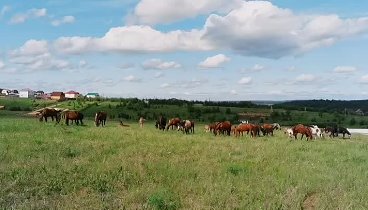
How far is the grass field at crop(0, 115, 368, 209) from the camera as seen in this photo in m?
12.8

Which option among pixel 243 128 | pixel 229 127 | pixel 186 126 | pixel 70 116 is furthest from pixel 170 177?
pixel 70 116

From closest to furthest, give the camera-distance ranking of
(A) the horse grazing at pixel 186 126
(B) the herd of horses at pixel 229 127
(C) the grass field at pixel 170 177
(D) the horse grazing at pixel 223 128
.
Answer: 1. (C) the grass field at pixel 170 177
2. (B) the herd of horses at pixel 229 127
3. (D) the horse grazing at pixel 223 128
4. (A) the horse grazing at pixel 186 126

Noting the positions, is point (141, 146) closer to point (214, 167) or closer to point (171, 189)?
point (214, 167)

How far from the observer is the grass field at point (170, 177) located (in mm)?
12766

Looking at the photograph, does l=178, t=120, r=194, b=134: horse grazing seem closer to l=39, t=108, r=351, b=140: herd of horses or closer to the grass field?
l=39, t=108, r=351, b=140: herd of horses

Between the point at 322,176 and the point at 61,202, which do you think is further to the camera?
the point at 322,176

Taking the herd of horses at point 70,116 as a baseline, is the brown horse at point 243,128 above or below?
below

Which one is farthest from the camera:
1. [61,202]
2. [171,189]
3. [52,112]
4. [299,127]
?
[52,112]

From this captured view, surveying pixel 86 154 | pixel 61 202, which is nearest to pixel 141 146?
pixel 86 154

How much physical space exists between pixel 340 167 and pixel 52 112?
31.7 meters

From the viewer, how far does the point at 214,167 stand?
58.7 ft

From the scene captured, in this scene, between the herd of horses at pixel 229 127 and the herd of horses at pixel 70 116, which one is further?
the herd of horses at pixel 70 116

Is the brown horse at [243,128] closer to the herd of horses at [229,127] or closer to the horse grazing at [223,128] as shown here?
the herd of horses at [229,127]

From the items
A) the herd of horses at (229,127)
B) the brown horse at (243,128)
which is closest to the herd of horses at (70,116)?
the herd of horses at (229,127)
